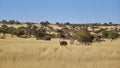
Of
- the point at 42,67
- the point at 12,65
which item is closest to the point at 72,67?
the point at 42,67

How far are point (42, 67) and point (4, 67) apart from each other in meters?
1.63

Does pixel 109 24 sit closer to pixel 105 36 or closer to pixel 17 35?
pixel 105 36

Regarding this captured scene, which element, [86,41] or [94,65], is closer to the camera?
[94,65]

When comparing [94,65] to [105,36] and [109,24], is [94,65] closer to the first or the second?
[105,36]

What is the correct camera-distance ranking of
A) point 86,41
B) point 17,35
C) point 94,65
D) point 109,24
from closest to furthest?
point 94,65, point 86,41, point 17,35, point 109,24

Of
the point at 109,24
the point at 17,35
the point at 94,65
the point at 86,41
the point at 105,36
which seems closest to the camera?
the point at 94,65

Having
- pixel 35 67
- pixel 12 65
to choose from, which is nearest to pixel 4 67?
pixel 12 65

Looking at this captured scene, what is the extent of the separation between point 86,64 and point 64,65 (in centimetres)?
113

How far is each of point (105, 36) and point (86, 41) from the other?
1526 inches

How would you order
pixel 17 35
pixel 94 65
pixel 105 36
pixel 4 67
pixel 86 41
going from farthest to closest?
pixel 105 36, pixel 17 35, pixel 86 41, pixel 94 65, pixel 4 67

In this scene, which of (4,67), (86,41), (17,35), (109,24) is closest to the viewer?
(4,67)

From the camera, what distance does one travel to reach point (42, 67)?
12.4m

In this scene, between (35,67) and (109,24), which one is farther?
(109,24)

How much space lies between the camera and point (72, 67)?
1277cm
